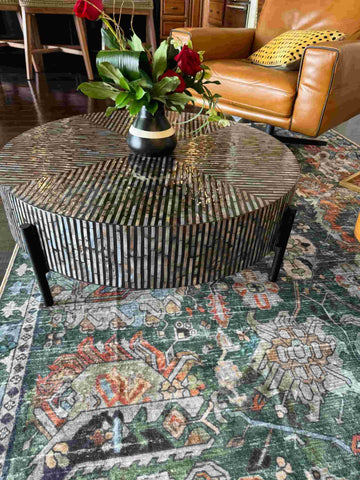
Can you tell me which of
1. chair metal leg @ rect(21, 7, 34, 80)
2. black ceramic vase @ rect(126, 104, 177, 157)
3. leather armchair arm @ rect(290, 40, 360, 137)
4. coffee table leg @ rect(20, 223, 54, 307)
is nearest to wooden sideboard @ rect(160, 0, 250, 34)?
chair metal leg @ rect(21, 7, 34, 80)

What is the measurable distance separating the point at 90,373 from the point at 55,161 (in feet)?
2.04

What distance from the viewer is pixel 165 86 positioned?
982 mm

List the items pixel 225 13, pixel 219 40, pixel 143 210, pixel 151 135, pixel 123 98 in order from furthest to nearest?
pixel 225 13
pixel 219 40
pixel 151 135
pixel 123 98
pixel 143 210

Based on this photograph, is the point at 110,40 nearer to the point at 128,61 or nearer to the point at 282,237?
the point at 128,61

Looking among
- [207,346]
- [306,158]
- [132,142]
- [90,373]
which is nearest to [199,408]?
[207,346]

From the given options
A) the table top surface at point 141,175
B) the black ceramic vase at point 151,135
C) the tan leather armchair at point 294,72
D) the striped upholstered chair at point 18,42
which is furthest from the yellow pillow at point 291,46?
the striped upholstered chair at point 18,42

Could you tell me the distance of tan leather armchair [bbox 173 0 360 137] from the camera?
177 centimetres

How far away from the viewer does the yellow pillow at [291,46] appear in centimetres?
204

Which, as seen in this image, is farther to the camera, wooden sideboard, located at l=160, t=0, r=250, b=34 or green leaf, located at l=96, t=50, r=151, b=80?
wooden sideboard, located at l=160, t=0, r=250, b=34

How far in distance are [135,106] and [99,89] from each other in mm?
151

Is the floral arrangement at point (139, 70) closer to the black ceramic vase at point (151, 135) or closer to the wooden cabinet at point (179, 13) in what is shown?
the black ceramic vase at point (151, 135)

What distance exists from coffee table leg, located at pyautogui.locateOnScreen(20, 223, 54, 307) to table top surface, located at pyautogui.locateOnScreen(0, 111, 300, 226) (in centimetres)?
8

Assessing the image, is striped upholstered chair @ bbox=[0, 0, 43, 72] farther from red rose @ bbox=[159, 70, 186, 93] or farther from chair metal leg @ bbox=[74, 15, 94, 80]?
red rose @ bbox=[159, 70, 186, 93]

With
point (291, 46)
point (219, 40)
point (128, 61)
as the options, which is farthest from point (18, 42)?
point (128, 61)
